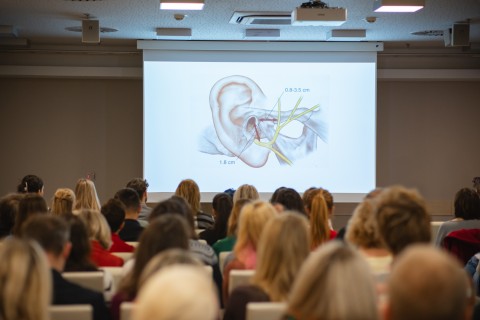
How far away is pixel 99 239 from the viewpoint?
466cm

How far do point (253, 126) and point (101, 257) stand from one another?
6.84 m

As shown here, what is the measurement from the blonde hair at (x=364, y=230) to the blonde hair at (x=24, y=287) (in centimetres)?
186

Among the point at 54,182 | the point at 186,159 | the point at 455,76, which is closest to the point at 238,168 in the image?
the point at 186,159

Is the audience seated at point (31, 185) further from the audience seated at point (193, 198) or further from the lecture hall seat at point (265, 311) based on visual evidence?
the lecture hall seat at point (265, 311)

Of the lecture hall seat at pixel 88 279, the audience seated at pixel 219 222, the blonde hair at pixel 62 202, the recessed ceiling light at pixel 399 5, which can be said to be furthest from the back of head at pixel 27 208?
the recessed ceiling light at pixel 399 5

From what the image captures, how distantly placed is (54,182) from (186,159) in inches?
88.6

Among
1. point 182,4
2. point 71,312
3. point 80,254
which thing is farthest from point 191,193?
point 71,312

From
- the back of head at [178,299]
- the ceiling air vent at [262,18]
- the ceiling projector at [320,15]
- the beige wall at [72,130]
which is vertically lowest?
the back of head at [178,299]

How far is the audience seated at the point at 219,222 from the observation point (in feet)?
19.7

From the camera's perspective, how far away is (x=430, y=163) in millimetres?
12359

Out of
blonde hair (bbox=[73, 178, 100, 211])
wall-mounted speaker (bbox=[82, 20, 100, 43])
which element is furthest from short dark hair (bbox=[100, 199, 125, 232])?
wall-mounted speaker (bbox=[82, 20, 100, 43])

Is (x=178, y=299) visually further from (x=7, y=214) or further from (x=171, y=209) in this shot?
(x=7, y=214)

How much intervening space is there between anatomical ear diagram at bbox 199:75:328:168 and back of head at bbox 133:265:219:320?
9431mm

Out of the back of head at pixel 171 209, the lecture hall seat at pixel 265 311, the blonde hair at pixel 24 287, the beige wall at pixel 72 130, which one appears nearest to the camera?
the blonde hair at pixel 24 287
